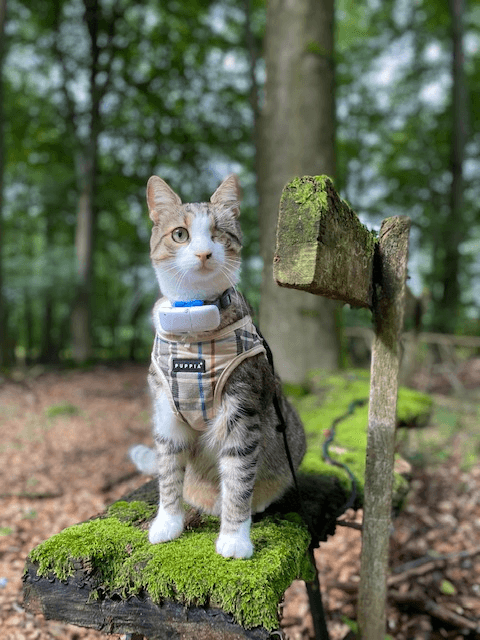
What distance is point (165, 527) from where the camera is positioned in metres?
1.63

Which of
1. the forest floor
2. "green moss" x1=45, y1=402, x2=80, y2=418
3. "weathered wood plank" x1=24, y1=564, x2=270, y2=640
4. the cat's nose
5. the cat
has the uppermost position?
the cat's nose

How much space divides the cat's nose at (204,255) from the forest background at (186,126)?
7059mm

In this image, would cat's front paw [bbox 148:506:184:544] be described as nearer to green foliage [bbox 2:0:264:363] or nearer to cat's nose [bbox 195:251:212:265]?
cat's nose [bbox 195:251:212:265]

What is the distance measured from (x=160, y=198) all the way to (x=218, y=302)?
0.42 metres

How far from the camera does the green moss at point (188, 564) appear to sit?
53.8 inches

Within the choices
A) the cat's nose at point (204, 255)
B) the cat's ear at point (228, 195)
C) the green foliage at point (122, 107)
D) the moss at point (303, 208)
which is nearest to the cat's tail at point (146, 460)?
the cat's nose at point (204, 255)

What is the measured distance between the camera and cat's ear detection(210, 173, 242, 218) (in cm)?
159

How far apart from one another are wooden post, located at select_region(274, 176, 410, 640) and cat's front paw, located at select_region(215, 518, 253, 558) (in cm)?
66

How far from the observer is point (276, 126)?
482 cm

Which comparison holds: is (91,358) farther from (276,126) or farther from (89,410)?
(276,126)

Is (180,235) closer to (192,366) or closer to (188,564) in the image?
(192,366)

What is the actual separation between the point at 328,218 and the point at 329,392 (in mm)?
3105

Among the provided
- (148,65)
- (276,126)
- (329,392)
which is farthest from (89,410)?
(148,65)

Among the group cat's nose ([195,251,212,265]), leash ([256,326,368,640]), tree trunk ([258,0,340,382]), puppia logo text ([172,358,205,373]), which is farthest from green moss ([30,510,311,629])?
tree trunk ([258,0,340,382])
